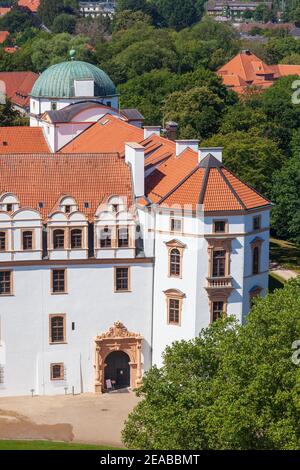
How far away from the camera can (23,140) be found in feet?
319

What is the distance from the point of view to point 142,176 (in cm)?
7325

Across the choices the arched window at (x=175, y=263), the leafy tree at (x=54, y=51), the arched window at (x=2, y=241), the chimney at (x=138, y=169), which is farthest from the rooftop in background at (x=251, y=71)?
the arched window at (x=2, y=241)

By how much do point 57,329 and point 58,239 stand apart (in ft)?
17.5

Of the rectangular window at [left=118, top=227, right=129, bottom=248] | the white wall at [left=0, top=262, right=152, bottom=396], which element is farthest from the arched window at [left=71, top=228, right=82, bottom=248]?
the rectangular window at [left=118, top=227, right=129, bottom=248]

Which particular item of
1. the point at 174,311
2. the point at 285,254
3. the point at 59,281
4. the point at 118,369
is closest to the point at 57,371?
the point at 118,369

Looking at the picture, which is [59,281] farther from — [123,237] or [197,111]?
[197,111]

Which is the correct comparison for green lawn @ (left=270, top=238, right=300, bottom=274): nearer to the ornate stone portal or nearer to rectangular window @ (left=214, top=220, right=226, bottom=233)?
the ornate stone portal

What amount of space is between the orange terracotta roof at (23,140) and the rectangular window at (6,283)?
2613 cm

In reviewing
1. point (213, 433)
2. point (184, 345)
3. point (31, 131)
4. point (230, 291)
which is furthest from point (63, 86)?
point (213, 433)

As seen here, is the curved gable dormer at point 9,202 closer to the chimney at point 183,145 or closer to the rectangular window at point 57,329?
the rectangular window at point 57,329

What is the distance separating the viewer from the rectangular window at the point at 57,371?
2827 inches

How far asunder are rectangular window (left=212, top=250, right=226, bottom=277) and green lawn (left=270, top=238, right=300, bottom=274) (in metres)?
26.8

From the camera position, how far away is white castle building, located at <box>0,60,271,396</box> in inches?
2766

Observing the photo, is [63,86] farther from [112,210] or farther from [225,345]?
[225,345]
